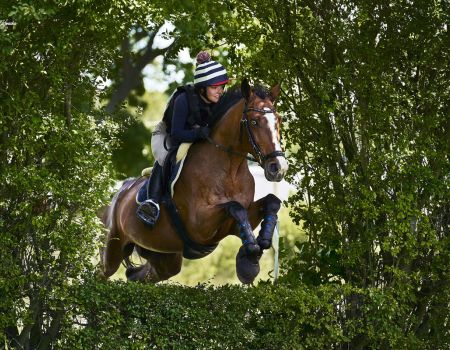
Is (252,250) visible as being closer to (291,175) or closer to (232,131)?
(232,131)

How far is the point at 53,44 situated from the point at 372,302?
3962 mm

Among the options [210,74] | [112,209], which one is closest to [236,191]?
[210,74]

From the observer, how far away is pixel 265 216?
30.2 ft

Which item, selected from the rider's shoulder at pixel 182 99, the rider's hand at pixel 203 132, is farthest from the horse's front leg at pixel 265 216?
the rider's shoulder at pixel 182 99

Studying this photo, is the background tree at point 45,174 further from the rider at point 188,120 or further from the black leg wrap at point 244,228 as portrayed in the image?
the black leg wrap at point 244,228

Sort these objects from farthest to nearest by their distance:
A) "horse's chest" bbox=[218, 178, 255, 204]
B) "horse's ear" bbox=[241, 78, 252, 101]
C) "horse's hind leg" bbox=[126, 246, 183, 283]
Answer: "horse's hind leg" bbox=[126, 246, 183, 283] < "horse's chest" bbox=[218, 178, 255, 204] < "horse's ear" bbox=[241, 78, 252, 101]

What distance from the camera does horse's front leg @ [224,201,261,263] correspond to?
877 cm

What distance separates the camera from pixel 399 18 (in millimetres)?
10180

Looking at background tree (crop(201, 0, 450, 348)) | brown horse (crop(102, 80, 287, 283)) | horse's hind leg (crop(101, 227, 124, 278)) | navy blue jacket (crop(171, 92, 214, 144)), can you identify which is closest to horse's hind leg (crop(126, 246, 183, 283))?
horse's hind leg (crop(101, 227, 124, 278))

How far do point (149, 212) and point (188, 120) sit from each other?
103 cm

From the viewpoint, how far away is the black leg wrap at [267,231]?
8.91 m

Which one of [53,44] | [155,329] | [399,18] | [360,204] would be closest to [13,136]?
[53,44]

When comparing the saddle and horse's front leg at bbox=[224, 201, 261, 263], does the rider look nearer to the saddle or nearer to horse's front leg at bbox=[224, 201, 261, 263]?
the saddle

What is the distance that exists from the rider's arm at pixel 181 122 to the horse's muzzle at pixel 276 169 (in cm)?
109
